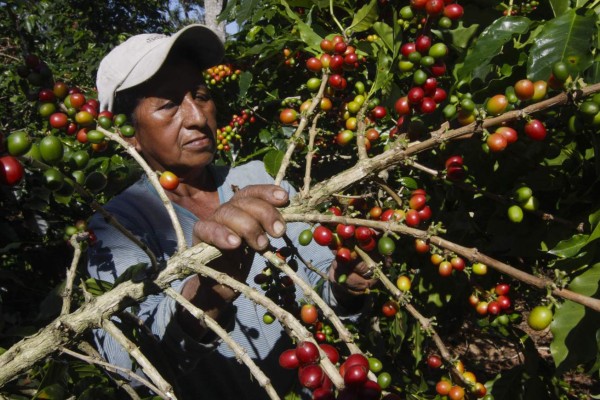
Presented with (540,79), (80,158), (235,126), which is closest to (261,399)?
(80,158)

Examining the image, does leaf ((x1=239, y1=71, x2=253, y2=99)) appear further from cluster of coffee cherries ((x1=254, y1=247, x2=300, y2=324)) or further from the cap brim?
cluster of coffee cherries ((x1=254, y1=247, x2=300, y2=324))

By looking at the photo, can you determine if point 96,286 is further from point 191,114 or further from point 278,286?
point 191,114

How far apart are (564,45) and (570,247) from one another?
48 centimetres

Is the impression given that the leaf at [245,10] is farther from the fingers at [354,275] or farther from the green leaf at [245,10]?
the fingers at [354,275]

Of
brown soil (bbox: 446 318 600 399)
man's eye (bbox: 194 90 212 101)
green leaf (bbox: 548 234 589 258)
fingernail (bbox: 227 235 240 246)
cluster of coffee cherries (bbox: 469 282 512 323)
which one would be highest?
fingernail (bbox: 227 235 240 246)

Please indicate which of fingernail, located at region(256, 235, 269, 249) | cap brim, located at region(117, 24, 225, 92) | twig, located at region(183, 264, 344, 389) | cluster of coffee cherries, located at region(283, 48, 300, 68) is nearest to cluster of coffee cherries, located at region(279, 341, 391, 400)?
twig, located at region(183, 264, 344, 389)

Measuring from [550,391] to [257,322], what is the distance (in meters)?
1.41

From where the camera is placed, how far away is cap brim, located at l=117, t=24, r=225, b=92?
208cm

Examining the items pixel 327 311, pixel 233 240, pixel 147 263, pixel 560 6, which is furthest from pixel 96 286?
pixel 560 6

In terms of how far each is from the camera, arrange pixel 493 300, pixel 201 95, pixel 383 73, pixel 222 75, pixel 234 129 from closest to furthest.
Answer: pixel 383 73 < pixel 493 300 < pixel 201 95 < pixel 222 75 < pixel 234 129

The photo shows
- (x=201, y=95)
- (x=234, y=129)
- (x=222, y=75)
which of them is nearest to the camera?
(x=201, y=95)

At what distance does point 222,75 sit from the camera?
12.6 feet

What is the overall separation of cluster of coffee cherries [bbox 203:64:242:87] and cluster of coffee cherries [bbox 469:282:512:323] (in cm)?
277

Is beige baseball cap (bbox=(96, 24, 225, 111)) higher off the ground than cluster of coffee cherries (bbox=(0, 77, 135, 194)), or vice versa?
cluster of coffee cherries (bbox=(0, 77, 135, 194))
